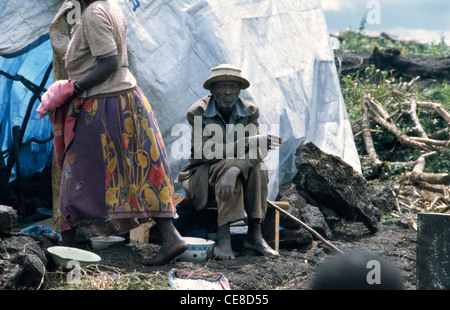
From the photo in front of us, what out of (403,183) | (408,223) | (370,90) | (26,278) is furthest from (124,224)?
(370,90)

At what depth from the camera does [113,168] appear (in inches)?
A: 139

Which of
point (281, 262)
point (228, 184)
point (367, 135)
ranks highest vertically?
point (367, 135)

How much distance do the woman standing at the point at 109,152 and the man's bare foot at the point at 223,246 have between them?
0.52 metres

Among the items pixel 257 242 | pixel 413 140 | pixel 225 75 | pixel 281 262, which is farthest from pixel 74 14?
pixel 413 140

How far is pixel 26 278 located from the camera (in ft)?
9.83

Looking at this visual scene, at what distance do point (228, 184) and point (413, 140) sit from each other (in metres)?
4.28

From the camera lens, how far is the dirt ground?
3.53 m

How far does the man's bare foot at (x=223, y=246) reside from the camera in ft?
13.1

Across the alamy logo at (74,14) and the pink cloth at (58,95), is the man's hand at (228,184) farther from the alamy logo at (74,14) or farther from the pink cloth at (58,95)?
the alamy logo at (74,14)

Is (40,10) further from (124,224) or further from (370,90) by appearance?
(370,90)

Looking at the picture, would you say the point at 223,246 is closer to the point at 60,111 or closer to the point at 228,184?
the point at 228,184

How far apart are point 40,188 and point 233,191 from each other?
7.64ft

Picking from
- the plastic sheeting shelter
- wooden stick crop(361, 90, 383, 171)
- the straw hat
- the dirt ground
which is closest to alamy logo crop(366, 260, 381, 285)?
the dirt ground

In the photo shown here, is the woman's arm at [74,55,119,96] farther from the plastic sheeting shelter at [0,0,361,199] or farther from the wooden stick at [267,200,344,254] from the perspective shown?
the wooden stick at [267,200,344,254]
